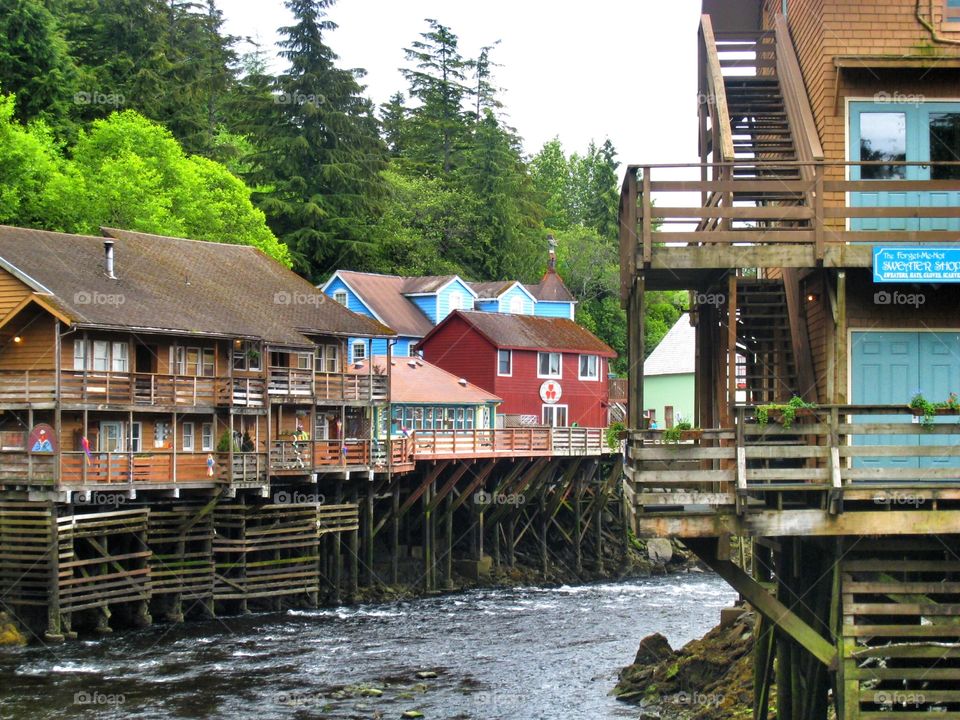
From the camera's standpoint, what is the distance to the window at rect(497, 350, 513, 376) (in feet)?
201

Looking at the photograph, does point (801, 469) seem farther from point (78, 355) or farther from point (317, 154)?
point (317, 154)

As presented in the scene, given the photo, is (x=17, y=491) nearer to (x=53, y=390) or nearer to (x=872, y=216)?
(x=53, y=390)

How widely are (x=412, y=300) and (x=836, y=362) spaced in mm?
51050

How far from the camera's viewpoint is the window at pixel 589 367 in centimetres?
6519

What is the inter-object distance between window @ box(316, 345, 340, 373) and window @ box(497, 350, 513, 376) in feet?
47.2

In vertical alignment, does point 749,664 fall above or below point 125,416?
below

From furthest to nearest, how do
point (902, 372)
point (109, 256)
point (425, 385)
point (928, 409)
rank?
1. point (425, 385)
2. point (109, 256)
3. point (902, 372)
4. point (928, 409)

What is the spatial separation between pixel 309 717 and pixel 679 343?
46779mm

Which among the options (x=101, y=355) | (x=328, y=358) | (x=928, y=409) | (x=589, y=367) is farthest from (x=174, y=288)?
(x=928, y=409)

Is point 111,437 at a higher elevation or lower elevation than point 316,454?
higher

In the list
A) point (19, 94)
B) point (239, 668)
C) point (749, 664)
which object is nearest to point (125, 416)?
point (239, 668)

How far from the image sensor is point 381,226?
73.5 m

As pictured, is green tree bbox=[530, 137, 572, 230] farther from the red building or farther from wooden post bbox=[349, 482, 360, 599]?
wooden post bbox=[349, 482, 360, 599]

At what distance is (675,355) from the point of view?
69562mm
